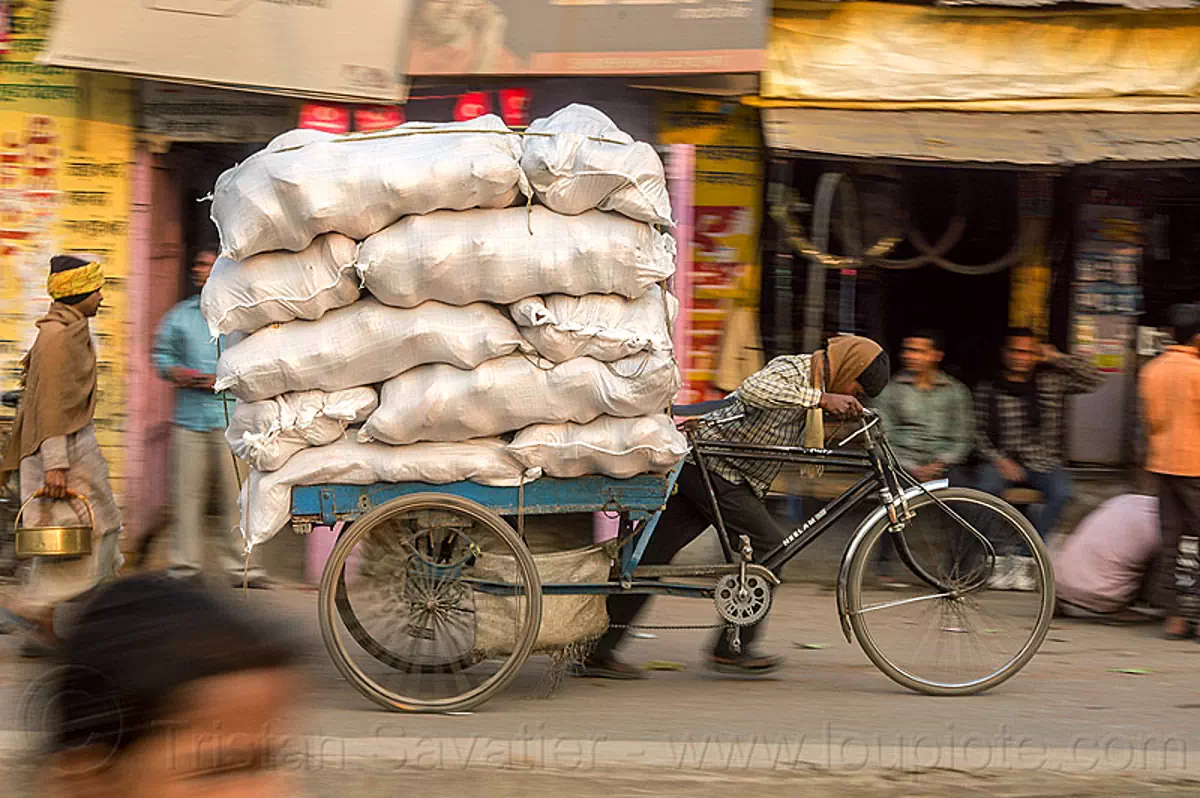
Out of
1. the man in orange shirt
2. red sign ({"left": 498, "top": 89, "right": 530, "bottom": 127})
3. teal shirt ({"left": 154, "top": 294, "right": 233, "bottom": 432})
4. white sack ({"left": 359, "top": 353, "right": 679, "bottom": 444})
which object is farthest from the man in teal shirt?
the man in orange shirt

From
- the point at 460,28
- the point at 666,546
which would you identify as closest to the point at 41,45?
the point at 460,28

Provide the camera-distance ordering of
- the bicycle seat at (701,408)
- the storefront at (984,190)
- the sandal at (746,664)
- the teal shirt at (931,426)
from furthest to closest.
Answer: the storefront at (984,190)
the teal shirt at (931,426)
the sandal at (746,664)
the bicycle seat at (701,408)

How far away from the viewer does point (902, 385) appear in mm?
9070

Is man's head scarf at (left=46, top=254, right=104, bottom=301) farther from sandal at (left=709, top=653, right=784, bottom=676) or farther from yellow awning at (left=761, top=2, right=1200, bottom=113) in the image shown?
yellow awning at (left=761, top=2, right=1200, bottom=113)

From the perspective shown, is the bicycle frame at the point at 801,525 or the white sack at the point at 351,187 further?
the bicycle frame at the point at 801,525

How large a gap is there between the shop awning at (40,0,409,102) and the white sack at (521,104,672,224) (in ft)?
12.2

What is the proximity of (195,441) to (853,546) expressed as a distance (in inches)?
156

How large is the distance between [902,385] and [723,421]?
128 inches

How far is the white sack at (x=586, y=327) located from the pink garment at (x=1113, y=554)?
3809 mm

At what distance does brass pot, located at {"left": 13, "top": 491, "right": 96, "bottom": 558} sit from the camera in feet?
20.7

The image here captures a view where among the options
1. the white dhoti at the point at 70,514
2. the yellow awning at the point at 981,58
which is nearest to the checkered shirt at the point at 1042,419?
the yellow awning at the point at 981,58

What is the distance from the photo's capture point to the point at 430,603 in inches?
223

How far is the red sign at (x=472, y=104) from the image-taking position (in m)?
9.19

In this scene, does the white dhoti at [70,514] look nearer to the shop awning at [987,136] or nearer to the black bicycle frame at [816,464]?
the black bicycle frame at [816,464]
